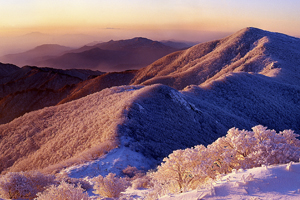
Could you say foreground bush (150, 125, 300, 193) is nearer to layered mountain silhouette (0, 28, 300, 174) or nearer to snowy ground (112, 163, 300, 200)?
snowy ground (112, 163, 300, 200)

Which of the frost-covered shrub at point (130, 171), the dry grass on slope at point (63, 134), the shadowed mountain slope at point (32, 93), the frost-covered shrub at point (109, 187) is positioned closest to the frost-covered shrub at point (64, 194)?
the frost-covered shrub at point (109, 187)

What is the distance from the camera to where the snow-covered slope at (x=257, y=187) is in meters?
4.75

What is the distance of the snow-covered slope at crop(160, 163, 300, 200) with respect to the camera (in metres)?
4.75

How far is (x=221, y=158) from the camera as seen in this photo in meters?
7.23

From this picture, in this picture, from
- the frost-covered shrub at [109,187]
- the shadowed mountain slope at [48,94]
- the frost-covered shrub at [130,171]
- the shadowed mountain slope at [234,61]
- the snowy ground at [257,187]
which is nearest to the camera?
the snowy ground at [257,187]

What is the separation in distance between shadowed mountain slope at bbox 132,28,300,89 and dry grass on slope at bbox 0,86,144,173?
94.7 feet

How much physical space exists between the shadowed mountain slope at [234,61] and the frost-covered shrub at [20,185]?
39.9m

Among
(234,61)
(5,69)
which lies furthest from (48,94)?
(5,69)

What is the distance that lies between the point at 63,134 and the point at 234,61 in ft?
154

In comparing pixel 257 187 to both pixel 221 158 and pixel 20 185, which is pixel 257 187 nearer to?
pixel 221 158

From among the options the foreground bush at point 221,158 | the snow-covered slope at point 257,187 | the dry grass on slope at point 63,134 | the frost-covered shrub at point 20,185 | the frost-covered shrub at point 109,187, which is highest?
the snow-covered slope at point 257,187

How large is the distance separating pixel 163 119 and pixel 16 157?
11221 millimetres

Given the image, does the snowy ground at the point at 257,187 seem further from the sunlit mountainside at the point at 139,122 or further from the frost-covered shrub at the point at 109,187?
the sunlit mountainside at the point at 139,122

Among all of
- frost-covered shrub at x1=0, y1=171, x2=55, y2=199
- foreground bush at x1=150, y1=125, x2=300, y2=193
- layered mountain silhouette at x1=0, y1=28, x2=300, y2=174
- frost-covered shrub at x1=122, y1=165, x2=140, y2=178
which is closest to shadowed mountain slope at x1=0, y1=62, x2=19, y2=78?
layered mountain silhouette at x1=0, y1=28, x2=300, y2=174
